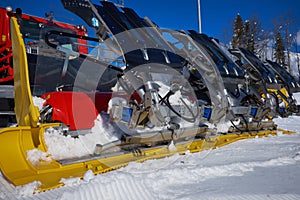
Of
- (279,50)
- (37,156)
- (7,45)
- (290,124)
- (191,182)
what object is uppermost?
(279,50)

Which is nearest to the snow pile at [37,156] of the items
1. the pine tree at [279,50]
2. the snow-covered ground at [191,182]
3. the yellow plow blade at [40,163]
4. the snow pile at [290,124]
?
the yellow plow blade at [40,163]

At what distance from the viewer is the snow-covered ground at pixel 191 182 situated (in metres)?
1.70

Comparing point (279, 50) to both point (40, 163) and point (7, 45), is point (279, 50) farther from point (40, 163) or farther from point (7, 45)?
point (40, 163)

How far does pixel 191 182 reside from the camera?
2.04m

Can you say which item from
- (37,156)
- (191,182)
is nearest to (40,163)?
(37,156)

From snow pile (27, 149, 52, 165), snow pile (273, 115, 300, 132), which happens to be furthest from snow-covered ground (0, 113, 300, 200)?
snow pile (273, 115, 300, 132)

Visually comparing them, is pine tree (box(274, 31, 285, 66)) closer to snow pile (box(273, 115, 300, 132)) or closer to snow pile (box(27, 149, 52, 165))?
A: snow pile (box(273, 115, 300, 132))

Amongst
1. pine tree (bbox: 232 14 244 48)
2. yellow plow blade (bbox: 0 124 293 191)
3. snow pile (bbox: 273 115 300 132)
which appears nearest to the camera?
yellow plow blade (bbox: 0 124 293 191)

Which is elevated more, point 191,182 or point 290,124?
point 290,124

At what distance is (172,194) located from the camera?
1.77m

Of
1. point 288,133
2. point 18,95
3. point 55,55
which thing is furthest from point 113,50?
point 288,133

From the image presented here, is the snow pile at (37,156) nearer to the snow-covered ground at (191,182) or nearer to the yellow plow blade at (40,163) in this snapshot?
the yellow plow blade at (40,163)

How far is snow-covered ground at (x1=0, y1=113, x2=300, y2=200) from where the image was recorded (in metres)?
1.70

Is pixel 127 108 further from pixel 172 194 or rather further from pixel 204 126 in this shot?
pixel 204 126
